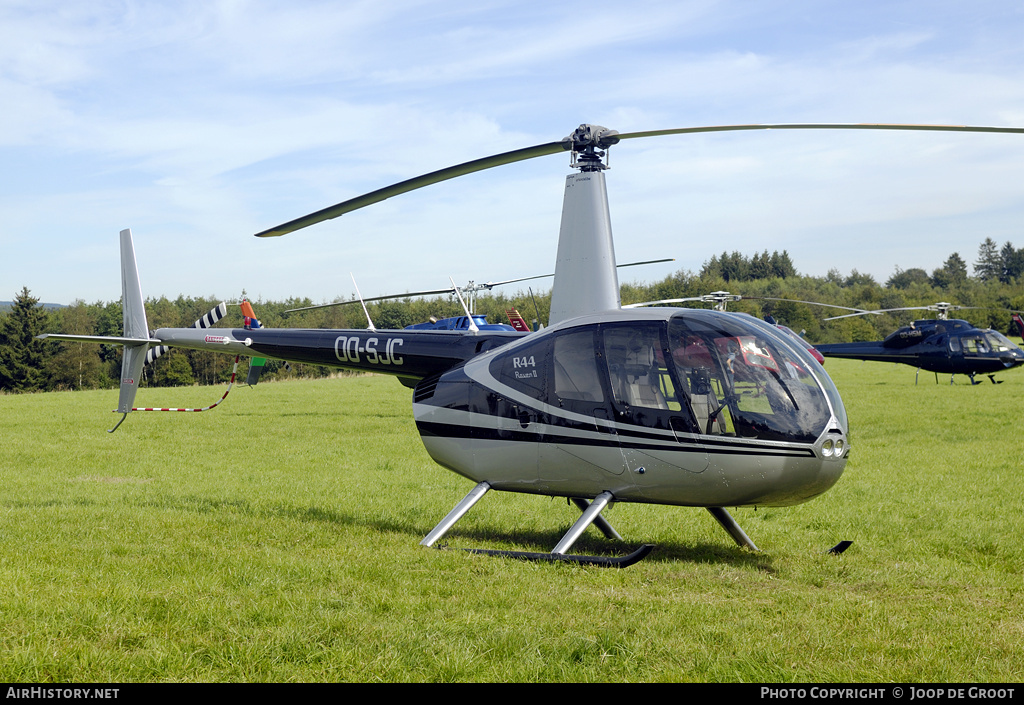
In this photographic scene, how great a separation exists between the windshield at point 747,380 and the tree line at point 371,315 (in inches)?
1518

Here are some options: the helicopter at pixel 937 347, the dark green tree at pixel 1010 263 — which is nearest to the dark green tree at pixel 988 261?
the dark green tree at pixel 1010 263

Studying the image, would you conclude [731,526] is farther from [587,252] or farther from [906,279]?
[906,279]

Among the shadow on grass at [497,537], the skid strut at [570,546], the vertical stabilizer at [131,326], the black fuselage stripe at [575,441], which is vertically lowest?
the shadow on grass at [497,537]

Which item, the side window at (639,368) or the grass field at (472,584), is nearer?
the grass field at (472,584)

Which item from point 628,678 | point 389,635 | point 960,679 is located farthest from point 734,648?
point 389,635

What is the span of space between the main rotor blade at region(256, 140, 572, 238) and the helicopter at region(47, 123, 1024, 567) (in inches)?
0.5

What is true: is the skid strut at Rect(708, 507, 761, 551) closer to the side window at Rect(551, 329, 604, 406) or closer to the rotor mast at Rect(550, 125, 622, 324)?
the side window at Rect(551, 329, 604, 406)

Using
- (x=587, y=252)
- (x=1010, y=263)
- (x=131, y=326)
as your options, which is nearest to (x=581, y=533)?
(x=587, y=252)

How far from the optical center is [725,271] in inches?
3976

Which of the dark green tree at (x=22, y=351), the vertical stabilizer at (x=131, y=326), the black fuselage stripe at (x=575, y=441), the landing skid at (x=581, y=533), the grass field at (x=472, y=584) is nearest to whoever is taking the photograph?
the grass field at (x=472, y=584)

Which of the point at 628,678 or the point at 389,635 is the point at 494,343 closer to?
the point at 389,635

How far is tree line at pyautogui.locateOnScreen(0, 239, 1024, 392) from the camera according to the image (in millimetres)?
65938

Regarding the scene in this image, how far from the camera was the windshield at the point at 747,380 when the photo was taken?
5.93 metres

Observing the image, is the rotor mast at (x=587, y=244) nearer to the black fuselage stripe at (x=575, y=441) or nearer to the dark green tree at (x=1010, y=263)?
the black fuselage stripe at (x=575, y=441)
